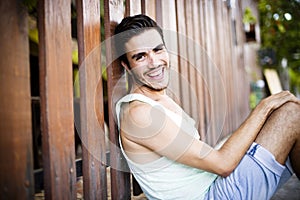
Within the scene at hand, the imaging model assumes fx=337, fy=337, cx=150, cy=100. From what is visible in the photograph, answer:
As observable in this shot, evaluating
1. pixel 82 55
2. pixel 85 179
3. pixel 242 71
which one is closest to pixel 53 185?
pixel 85 179

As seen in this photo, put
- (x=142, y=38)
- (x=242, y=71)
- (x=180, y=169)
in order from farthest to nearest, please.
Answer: (x=242, y=71) < (x=142, y=38) < (x=180, y=169)

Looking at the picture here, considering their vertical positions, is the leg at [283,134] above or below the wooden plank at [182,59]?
below

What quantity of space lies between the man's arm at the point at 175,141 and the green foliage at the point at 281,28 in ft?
11.3

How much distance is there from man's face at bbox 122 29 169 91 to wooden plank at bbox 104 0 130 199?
0.32ft

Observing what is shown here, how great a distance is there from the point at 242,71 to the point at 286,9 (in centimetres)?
156

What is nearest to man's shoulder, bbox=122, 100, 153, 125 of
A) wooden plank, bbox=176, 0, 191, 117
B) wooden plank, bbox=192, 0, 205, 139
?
wooden plank, bbox=176, 0, 191, 117

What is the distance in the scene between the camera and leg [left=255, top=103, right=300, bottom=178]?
176cm

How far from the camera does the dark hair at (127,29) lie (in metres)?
1.76

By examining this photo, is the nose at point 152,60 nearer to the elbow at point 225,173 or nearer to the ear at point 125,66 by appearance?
the ear at point 125,66

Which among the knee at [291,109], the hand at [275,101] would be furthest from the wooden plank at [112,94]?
the knee at [291,109]

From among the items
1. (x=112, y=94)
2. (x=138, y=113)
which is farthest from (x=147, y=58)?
(x=138, y=113)

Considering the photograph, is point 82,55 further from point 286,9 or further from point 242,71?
point 242,71

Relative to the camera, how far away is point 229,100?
4613 mm

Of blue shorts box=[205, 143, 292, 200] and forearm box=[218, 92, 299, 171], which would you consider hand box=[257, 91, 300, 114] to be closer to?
forearm box=[218, 92, 299, 171]
